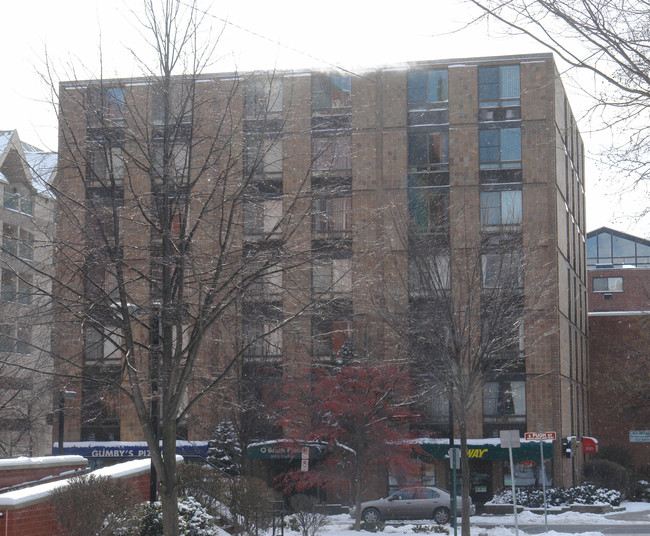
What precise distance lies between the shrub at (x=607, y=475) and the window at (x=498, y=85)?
699 inches

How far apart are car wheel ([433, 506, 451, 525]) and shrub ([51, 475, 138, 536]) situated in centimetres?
2201

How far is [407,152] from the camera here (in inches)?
1649

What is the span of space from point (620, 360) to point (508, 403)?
14.5 metres

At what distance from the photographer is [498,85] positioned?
41875mm

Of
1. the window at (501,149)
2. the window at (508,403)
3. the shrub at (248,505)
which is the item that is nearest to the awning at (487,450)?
the window at (508,403)

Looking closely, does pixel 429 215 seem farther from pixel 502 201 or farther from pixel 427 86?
pixel 427 86

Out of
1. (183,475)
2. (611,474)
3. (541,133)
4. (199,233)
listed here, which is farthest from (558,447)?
(199,233)

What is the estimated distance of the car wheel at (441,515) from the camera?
109ft

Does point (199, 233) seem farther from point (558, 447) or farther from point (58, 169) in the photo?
point (558, 447)

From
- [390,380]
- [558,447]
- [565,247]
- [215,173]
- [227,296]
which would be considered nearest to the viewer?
[227,296]

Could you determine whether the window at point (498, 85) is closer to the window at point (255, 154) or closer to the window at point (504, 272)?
the window at point (504, 272)

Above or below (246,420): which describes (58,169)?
above

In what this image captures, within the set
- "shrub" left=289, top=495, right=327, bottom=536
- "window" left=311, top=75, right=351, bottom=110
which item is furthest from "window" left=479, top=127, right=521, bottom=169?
"shrub" left=289, top=495, right=327, bottom=536

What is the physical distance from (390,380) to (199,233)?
19.9 m
